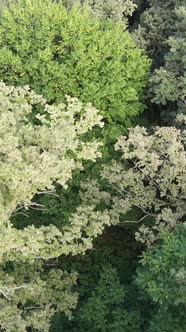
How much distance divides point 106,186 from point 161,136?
279 centimetres

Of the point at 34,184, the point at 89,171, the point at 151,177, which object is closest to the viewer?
the point at 34,184

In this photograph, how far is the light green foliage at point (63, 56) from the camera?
16.4 metres

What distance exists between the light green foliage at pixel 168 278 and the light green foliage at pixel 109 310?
2501mm

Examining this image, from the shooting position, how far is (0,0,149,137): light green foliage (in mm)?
16406

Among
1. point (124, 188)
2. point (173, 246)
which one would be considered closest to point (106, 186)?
point (124, 188)

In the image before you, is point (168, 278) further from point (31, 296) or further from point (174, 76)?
point (174, 76)

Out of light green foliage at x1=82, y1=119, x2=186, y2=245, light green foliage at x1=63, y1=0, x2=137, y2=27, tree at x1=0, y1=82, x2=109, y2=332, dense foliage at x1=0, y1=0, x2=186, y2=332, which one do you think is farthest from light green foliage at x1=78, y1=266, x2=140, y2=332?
light green foliage at x1=63, y1=0, x2=137, y2=27

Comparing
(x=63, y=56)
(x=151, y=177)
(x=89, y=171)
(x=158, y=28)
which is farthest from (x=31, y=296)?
(x=158, y=28)

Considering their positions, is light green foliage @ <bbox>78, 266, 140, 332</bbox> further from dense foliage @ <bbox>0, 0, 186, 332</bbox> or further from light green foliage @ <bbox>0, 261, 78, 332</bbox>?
light green foliage @ <bbox>0, 261, 78, 332</bbox>

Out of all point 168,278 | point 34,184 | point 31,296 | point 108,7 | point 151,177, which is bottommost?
point 31,296

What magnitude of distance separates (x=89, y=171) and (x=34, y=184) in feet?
21.2

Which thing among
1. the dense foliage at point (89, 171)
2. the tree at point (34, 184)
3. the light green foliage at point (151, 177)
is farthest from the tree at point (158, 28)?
the tree at point (34, 184)

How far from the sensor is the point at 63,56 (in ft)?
55.7

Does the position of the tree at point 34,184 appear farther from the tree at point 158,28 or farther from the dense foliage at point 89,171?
the tree at point 158,28
